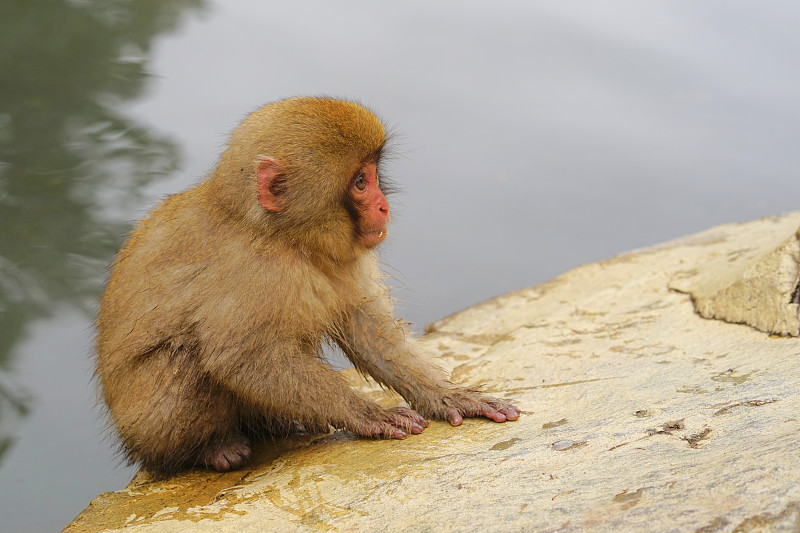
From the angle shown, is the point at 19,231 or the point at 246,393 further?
the point at 19,231

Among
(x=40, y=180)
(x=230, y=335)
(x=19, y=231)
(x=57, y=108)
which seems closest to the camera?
(x=230, y=335)

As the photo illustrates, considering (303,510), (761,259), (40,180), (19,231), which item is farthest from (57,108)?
(761,259)

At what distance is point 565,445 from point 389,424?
2.94 ft

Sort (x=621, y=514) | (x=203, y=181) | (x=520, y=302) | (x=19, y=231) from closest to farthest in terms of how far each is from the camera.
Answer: (x=621, y=514) → (x=203, y=181) → (x=520, y=302) → (x=19, y=231)

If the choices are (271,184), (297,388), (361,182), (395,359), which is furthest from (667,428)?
(271,184)

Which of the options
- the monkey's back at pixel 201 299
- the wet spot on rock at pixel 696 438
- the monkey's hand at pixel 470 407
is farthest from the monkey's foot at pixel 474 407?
the wet spot on rock at pixel 696 438

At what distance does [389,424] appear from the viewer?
3.70 meters

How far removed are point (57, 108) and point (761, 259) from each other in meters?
6.26

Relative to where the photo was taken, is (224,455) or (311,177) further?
(224,455)

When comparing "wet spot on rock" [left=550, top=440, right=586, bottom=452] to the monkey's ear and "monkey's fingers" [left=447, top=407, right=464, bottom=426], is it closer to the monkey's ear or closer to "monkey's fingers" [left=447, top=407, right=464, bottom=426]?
"monkey's fingers" [left=447, top=407, right=464, bottom=426]

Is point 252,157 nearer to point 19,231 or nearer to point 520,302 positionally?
point 520,302

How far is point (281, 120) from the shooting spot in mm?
3650

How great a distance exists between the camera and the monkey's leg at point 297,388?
350cm

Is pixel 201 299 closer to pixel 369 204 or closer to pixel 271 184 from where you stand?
pixel 271 184
